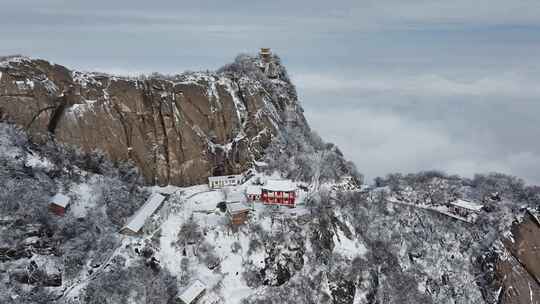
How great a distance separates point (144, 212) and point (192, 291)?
15.1 metres

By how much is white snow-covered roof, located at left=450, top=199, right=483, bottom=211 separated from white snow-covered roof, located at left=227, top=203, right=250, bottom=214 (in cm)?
4515

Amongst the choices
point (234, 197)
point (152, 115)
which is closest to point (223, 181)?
point (234, 197)

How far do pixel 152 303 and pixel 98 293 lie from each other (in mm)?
6949

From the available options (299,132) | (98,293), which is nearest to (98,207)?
(98,293)

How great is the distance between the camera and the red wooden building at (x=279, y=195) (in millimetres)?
68500

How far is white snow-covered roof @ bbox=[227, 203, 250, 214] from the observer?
207ft

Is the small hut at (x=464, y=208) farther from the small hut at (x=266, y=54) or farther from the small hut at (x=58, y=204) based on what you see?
Result: the small hut at (x=58, y=204)

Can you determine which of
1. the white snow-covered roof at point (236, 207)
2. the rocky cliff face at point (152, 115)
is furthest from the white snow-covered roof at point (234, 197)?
the rocky cliff face at point (152, 115)

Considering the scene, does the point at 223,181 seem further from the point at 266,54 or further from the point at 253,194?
the point at 266,54

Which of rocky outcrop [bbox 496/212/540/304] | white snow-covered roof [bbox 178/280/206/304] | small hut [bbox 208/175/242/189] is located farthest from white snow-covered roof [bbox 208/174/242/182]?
rocky outcrop [bbox 496/212/540/304]

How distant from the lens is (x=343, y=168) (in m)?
83.2

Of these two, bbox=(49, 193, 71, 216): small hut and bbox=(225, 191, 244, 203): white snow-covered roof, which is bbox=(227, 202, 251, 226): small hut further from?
bbox=(49, 193, 71, 216): small hut

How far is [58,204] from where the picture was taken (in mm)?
57812

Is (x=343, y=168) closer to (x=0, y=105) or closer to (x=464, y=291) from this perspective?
(x=464, y=291)
